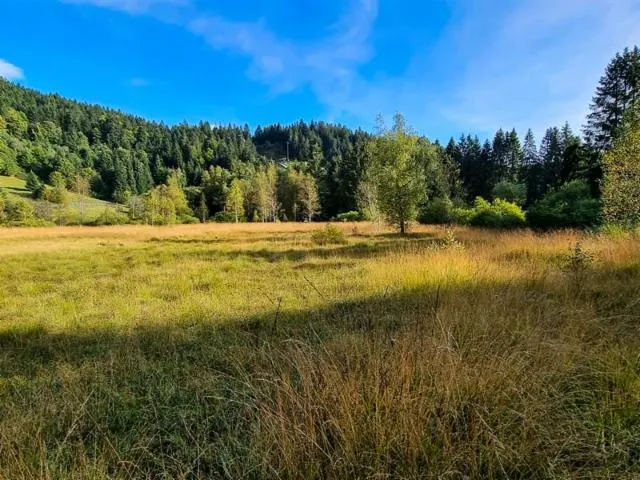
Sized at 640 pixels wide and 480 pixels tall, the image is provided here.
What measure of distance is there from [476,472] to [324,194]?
62.7m

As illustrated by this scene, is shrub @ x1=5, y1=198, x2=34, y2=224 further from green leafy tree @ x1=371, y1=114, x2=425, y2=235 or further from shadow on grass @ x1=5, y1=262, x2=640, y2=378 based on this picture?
shadow on grass @ x1=5, y1=262, x2=640, y2=378

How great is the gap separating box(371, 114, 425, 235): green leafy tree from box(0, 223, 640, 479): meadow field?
44.3 ft

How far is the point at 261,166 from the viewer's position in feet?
282

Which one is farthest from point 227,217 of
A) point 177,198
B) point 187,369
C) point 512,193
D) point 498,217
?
point 187,369

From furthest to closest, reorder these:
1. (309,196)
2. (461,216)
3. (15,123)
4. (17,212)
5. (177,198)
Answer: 1. (15,123)
2. (309,196)
3. (177,198)
4. (17,212)
5. (461,216)

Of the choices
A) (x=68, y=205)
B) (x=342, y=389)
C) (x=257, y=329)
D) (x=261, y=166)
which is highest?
(x=261, y=166)

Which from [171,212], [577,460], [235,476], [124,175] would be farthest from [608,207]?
[124,175]

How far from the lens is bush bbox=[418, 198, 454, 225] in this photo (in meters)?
28.6

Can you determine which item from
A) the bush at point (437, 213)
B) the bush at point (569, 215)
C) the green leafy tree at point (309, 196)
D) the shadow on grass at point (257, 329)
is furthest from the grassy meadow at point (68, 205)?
the bush at point (569, 215)

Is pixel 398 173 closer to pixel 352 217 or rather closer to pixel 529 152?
pixel 352 217

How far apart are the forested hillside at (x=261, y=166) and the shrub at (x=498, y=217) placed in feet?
4.46

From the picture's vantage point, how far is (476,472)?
1545mm

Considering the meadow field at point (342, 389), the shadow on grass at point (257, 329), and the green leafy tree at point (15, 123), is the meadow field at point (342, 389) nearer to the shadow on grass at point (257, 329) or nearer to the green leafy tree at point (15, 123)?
the shadow on grass at point (257, 329)

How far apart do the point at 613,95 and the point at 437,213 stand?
2625 centimetres
